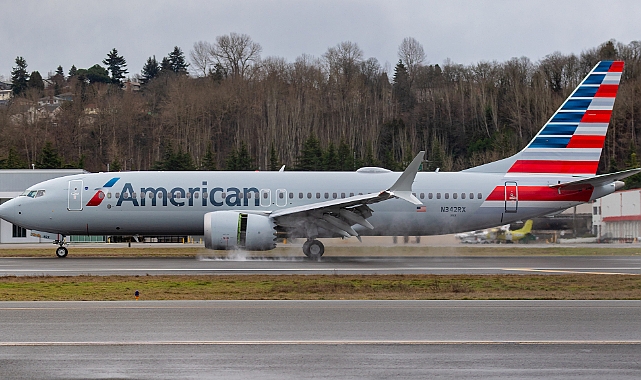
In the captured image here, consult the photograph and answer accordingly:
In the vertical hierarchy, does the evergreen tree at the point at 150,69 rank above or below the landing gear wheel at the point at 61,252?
above

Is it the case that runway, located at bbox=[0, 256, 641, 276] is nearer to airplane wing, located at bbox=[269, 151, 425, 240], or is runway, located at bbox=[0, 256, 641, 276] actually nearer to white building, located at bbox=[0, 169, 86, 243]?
airplane wing, located at bbox=[269, 151, 425, 240]

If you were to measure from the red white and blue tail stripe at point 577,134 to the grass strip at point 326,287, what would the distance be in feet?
35.2

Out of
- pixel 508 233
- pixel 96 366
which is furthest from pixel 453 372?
pixel 508 233

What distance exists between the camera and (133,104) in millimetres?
99812

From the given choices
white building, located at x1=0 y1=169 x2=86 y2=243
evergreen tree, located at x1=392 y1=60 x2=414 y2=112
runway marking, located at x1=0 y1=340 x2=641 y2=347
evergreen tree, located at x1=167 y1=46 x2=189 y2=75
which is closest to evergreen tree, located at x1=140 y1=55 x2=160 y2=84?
evergreen tree, located at x1=167 y1=46 x2=189 y2=75

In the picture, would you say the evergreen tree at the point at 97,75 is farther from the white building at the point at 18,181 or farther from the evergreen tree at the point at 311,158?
the white building at the point at 18,181

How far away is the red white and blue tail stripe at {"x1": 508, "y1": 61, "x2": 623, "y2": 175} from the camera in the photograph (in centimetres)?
3312

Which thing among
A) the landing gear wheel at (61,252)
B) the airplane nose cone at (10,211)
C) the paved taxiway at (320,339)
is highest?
the airplane nose cone at (10,211)

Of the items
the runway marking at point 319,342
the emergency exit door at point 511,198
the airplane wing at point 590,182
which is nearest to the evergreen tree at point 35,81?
the emergency exit door at point 511,198

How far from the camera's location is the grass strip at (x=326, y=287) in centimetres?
1764

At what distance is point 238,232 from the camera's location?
28781mm

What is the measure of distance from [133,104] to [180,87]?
666cm

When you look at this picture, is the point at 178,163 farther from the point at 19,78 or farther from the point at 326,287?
the point at 19,78

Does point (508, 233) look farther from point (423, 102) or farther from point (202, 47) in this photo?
point (202, 47)
